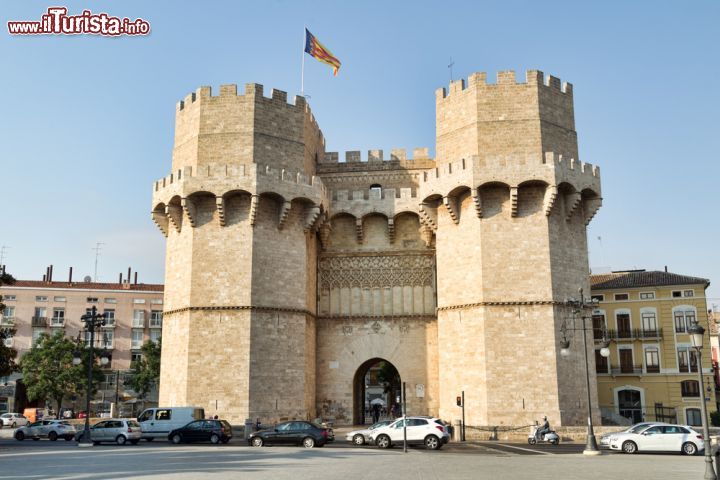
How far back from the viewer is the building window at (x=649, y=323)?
39.5 metres

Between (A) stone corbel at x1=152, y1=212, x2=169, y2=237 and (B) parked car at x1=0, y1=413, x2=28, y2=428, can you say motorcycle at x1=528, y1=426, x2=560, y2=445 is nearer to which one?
(A) stone corbel at x1=152, y1=212, x2=169, y2=237

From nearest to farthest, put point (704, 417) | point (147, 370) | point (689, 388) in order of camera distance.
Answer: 1. point (704, 417)
2. point (689, 388)
3. point (147, 370)

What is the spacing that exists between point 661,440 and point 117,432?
20.8 metres

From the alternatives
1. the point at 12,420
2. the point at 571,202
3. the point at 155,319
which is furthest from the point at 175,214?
the point at 155,319

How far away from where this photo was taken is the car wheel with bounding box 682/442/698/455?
22.8 metres

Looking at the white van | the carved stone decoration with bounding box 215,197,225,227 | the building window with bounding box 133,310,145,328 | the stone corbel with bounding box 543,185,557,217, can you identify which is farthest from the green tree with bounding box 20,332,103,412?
the stone corbel with bounding box 543,185,557,217

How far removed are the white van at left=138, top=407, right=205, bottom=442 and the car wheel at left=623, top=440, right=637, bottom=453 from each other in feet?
54.2

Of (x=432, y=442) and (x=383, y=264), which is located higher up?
(x=383, y=264)

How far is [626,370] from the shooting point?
39.4m

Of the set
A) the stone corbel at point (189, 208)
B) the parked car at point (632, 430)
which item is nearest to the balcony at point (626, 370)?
the parked car at point (632, 430)

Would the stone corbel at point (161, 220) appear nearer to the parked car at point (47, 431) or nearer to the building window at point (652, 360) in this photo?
the parked car at point (47, 431)

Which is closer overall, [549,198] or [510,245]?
[549,198]

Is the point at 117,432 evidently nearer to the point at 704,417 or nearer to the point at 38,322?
the point at 704,417

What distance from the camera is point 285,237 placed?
3133 centimetres
